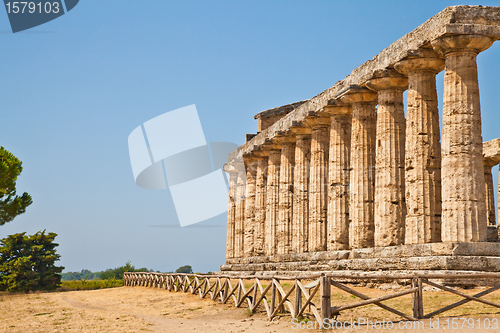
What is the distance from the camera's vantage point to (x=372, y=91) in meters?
20.9

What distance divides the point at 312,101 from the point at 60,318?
45.4ft

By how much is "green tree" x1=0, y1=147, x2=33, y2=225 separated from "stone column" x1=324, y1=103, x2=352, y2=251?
58.3 ft

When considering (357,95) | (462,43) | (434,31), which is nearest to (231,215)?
(357,95)

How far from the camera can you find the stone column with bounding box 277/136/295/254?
27.4m

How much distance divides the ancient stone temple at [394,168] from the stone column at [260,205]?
1.45 m

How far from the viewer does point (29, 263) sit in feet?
126

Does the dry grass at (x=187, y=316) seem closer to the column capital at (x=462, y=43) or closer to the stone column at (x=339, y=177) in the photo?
the stone column at (x=339, y=177)

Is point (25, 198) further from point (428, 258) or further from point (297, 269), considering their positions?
point (428, 258)

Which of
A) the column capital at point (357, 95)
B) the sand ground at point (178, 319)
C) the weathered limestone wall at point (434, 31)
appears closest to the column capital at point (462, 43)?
the weathered limestone wall at point (434, 31)

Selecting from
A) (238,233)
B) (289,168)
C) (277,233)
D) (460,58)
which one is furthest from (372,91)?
(238,233)

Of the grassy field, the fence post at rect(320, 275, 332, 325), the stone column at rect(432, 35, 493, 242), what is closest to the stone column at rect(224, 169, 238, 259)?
the grassy field

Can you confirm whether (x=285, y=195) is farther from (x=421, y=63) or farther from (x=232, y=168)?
(x=421, y=63)

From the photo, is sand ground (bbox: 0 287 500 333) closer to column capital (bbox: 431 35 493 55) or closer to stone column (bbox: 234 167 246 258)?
column capital (bbox: 431 35 493 55)

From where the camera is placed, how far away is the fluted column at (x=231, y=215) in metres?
35.6
